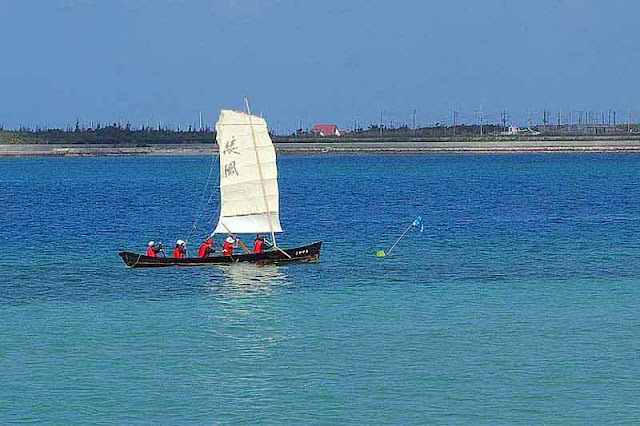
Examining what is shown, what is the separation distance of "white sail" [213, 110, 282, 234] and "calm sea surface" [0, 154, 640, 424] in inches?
Answer: 131

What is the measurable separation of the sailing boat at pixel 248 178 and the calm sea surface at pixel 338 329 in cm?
297

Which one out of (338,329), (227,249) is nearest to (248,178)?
(227,249)

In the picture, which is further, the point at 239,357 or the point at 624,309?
the point at 624,309

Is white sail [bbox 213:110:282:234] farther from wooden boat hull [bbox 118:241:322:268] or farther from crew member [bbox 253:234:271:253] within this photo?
wooden boat hull [bbox 118:241:322:268]

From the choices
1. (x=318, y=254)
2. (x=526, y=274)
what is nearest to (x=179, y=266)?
(x=318, y=254)

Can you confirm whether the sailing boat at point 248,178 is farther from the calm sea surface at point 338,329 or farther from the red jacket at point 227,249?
the calm sea surface at point 338,329

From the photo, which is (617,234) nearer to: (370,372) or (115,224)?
(115,224)

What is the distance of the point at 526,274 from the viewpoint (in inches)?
1959

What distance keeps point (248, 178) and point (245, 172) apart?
1.01ft

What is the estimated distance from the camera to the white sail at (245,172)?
5309 centimetres

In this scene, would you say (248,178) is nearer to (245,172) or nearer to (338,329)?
(245,172)

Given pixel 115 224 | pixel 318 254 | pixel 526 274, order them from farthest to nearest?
1. pixel 115 224
2. pixel 318 254
3. pixel 526 274

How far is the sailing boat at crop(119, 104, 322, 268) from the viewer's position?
5303 cm

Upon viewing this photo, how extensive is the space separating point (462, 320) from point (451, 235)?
3157 cm
